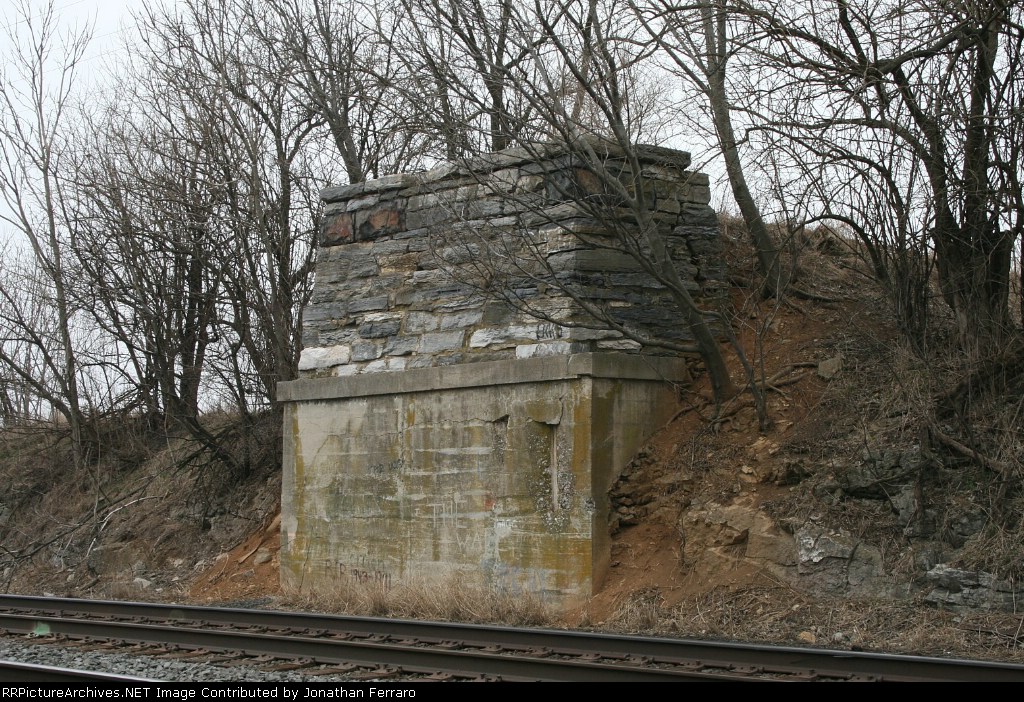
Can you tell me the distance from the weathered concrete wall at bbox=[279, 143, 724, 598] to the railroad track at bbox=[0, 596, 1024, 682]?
2105 mm

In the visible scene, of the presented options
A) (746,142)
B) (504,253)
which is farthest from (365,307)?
(746,142)

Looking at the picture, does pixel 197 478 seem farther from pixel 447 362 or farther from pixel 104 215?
pixel 447 362

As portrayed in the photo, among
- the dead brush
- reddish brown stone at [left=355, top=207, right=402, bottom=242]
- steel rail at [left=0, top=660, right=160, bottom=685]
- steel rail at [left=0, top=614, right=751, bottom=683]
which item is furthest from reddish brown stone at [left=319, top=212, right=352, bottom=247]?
steel rail at [left=0, top=660, right=160, bottom=685]

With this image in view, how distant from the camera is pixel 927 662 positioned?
6219 mm

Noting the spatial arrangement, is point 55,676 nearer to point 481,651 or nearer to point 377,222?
point 481,651

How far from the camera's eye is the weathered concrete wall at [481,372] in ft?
33.2

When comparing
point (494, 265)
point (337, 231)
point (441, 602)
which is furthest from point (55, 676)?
point (337, 231)

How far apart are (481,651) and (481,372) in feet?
12.4

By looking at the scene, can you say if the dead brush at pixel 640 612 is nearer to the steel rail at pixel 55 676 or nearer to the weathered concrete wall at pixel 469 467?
the weathered concrete wall at pixel 469 467

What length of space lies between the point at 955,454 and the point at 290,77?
Answer: 34.7 feet

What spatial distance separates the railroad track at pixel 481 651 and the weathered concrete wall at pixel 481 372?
2105 millimetres

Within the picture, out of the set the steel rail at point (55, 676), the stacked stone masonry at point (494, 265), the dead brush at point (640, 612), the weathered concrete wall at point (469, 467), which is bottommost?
the dead brush at point (640, 612)

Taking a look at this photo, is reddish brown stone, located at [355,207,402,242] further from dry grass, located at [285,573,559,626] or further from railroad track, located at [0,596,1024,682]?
railroad track, located at [0,596,1024,682]

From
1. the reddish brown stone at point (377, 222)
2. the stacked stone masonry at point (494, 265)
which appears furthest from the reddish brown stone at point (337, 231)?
the reddish brown stone at point (377, 222)
